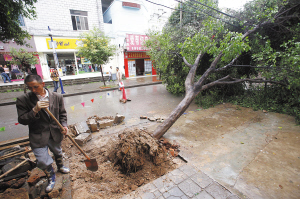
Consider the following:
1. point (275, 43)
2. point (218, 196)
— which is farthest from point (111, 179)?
point (275, 43)

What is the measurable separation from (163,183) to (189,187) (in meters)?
0.46

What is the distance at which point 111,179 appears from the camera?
274 centimetres

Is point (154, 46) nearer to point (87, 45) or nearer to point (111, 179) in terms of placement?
point (87, 45)

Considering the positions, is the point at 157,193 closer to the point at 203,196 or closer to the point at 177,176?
the point at 177,176

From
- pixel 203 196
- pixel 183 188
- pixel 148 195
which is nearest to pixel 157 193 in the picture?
pixel 148 195

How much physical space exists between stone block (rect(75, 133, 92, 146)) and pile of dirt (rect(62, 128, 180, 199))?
35 cm

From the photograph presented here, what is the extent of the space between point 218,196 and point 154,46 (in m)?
7.64

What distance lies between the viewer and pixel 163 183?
2.57 meters

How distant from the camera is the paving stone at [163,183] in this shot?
247cm

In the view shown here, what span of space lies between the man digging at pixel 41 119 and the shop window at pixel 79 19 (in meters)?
16.9

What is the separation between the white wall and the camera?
13.7 meters

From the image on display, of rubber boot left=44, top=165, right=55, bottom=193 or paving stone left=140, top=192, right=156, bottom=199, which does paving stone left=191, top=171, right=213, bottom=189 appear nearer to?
paving stone left=140, top=192, right=156, bottom=199

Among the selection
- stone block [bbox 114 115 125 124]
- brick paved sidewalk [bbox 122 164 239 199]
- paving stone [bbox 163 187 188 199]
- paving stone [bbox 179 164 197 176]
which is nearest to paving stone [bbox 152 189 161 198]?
brick paved sidewalk [bbox 122 164 239 199]

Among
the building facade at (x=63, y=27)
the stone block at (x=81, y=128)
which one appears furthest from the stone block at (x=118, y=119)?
the building facade at (x=63, y=27)
